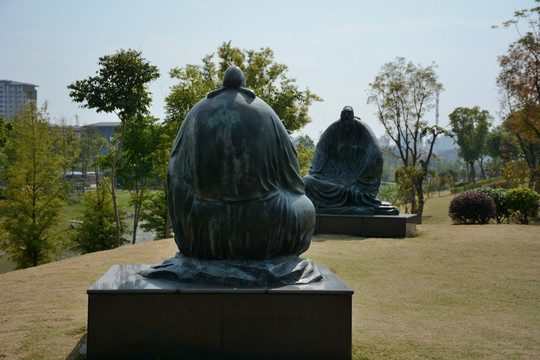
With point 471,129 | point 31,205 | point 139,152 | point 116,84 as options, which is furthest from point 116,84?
point 471,129

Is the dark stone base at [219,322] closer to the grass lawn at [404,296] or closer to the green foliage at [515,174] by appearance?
the grass lawn at [404,296]

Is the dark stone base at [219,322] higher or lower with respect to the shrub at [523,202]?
lower

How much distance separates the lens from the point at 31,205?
16.8 metres

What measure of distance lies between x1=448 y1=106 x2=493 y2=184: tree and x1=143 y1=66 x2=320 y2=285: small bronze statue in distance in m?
43.6

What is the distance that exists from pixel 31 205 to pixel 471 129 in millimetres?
40208

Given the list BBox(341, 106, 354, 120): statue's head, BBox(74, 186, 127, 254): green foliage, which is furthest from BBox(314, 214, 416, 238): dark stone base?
BBox(74, 186, 127, 254): green foliage

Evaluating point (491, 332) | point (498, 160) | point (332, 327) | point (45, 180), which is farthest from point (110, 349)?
point (498, 160)

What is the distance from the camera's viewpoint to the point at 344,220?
11578 millimetres

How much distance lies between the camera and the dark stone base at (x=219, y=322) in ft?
12.0

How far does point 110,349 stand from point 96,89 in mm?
13826

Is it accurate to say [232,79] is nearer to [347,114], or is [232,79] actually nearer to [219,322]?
[219,322]

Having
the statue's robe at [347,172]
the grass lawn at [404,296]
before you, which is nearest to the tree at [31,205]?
the grass lawn at [404,296]

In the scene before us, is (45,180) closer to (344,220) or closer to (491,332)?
(344,220)

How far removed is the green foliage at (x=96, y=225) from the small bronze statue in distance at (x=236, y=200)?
54.6 ft
